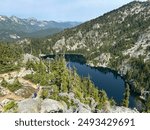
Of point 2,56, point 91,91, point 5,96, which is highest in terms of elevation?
point 2,56

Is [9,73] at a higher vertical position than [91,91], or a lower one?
higher

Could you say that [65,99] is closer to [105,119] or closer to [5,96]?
[5,96]

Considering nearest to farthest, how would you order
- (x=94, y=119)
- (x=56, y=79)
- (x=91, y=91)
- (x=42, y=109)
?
(x=94, y=119) < (x=42, y=109) < (x=56, y=79) < (x=91, y=91)

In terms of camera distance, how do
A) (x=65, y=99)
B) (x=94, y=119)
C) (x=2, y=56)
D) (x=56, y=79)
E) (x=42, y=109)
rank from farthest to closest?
1. (x=2, y=56)
2. (x=56, y=79)
3. (x=65, y=99)
4. (x=42, y=109)
5. (x=94, y=119)

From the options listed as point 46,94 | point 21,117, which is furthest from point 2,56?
point 21,117

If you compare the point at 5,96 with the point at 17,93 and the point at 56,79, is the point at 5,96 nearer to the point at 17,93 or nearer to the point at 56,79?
the point at 17,93

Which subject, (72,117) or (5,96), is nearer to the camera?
(72,117)

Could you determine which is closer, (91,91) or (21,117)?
(21,117)

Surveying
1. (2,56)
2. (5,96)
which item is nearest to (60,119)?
(5,96)

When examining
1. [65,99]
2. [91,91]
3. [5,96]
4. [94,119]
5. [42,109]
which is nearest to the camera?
[94,119]
